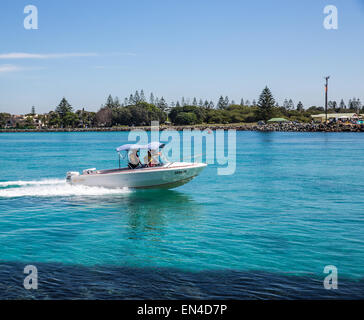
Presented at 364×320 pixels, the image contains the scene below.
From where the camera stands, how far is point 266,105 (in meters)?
180

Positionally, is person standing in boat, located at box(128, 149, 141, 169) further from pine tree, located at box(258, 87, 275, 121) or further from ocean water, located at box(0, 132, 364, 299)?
pine tree, located at box(258, 87, 275, 121)

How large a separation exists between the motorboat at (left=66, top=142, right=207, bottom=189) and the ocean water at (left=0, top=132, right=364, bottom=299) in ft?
2.17

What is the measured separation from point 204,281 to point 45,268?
16.5 ft

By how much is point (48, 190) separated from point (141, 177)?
6.60 metres

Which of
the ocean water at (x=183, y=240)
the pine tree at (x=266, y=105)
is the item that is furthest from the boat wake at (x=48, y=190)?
the pine tree at (x=266, y=105)

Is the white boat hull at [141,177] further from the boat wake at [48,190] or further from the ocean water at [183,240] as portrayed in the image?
the ocean water at [183,240]

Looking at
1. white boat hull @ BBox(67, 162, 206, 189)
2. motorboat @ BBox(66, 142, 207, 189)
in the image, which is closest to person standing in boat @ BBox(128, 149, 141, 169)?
motorboat @ BBox(66, 142, 207, 189)

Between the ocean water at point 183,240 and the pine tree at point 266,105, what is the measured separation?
15171 cm

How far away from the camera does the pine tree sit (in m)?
176

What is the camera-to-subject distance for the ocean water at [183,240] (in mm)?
11219

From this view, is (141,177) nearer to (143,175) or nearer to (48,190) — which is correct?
(143,175)
